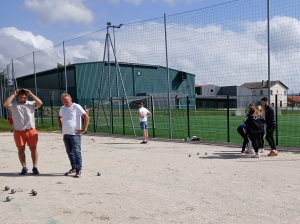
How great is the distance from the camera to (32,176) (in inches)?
314

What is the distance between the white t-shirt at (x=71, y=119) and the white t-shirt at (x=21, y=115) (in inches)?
29.2

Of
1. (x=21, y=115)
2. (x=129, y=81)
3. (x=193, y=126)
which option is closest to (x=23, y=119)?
(x=21, y=115)

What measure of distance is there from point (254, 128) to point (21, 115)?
5.92 m

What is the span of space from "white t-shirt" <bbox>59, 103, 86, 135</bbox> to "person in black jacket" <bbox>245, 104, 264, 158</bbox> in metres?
A: 4.66

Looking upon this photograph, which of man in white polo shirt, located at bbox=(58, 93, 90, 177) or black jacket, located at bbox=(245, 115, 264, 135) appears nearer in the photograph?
man in white polo shirt, located at bbox=(58, 93, 90, 177)

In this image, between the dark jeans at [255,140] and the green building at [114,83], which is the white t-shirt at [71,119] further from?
the green building at [114,83]

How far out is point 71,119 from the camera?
7.84 meters

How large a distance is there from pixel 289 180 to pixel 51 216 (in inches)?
178

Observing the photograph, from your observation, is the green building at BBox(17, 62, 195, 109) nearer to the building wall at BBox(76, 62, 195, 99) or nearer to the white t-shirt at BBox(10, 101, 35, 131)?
the building wall at BBox(76, 62, 195, 99)

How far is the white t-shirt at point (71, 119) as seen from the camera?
25.6 ft

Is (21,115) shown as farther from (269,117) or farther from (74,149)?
(269,117)

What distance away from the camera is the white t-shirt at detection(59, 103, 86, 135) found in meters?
7.81

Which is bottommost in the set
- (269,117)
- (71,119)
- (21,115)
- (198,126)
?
(198,126)

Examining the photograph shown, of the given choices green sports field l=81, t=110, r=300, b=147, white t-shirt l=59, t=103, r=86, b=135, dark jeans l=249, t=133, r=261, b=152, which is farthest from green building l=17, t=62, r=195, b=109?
white t-shirt l=59, t=103, r=86, b=135
